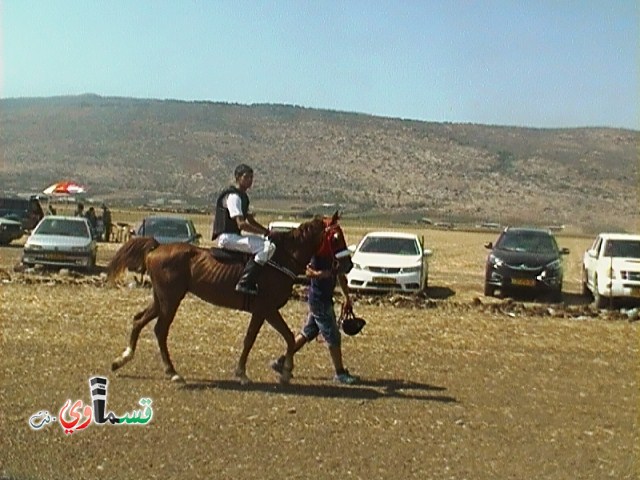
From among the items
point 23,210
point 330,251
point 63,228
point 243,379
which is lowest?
point 23,210

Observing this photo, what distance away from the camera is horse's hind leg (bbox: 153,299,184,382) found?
11.0m

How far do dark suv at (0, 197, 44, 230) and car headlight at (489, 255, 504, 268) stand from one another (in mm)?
23861

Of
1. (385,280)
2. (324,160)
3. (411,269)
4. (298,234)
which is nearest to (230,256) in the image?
(298,234)

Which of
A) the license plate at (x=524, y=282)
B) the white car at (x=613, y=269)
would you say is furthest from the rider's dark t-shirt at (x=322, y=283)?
the license plate at (x=524, y=282)

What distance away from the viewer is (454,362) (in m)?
13.3

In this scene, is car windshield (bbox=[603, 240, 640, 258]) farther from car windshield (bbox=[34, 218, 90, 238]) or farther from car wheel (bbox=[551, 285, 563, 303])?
car windshield (bbox=[34, 218, 90, 238])

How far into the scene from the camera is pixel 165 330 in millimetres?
11047

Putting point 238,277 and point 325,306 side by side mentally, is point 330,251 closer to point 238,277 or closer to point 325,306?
point 325,306

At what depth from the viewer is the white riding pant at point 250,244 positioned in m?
10.9

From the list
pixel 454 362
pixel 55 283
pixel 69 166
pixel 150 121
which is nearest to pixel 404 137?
pixel 150 121

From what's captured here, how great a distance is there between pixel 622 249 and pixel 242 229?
14312 mm

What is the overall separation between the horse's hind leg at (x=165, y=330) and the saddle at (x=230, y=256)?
62 centimetres

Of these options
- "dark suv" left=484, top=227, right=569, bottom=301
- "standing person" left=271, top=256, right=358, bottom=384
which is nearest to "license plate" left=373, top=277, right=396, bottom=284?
"dark suv" left=484, top=227, right=569, bottom=301

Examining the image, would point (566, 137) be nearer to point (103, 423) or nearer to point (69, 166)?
point (69, 166)
